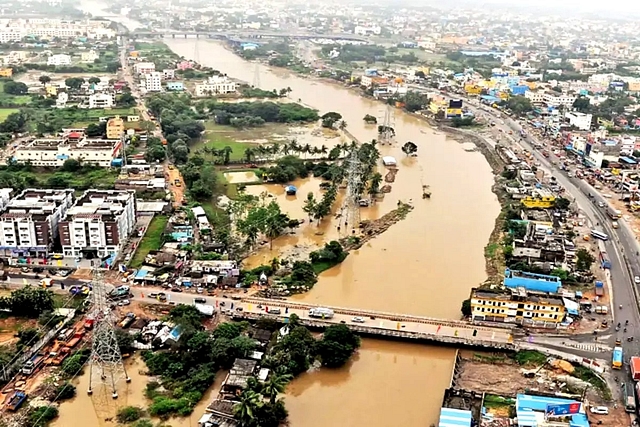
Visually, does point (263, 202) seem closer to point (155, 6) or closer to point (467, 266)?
point (467, 266)

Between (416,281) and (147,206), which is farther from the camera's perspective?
(147,206)

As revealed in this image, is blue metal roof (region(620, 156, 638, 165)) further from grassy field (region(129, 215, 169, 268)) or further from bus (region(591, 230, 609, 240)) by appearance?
grassy field (region(129, 215, 169, 268))

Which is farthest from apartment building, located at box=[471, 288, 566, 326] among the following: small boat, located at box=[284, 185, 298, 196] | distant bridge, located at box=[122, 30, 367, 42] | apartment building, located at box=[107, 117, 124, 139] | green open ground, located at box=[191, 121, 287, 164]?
distant bridge, located at box=[122, 30, 367, 42]

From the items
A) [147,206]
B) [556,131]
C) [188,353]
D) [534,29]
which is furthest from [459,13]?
[188,353]

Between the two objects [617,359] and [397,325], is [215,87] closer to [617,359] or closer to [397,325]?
[397,325]

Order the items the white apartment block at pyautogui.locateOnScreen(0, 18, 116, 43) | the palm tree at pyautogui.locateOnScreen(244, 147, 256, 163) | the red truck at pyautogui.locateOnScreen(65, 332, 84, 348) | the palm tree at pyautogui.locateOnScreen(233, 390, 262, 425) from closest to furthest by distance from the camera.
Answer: the palm tree at pyautogui.locateOnScreen(233, 390, 262, 425) → the red truck at pyautogui.locateOnScreen(65, 332, 84, 348) → the palm tree at pyautogui.locateOnScreen(244, 147, 256, 163) → the white apartment block at pyautogui.locateOnScreen(0, 18, 116, 43)

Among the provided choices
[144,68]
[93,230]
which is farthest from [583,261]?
[144,68]

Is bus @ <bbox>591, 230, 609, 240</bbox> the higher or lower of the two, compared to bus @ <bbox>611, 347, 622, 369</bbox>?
higher
